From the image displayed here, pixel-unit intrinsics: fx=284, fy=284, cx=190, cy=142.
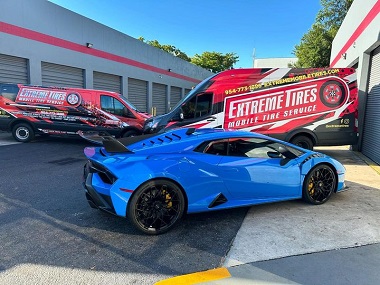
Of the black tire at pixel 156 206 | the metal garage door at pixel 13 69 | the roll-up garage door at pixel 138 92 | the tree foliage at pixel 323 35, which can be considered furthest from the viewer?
the tree foliage at pixel 323 35

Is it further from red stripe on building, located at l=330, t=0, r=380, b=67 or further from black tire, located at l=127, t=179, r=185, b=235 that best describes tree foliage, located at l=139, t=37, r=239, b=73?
black tire, located at l=127, t=179, r=185, b=235

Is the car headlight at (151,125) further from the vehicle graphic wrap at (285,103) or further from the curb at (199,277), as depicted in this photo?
the curb at (199,277)

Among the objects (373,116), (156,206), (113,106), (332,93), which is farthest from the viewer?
(113,106)

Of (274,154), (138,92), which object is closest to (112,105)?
(274,154)

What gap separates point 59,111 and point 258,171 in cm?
864

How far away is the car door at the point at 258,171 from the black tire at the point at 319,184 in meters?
0.18

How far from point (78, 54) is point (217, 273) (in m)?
16.4

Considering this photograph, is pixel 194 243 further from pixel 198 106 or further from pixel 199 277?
pixel 198 106

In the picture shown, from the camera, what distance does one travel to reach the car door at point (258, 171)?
155 inches

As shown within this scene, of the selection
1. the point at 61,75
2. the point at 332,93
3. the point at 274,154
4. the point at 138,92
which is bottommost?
the point at 274,154

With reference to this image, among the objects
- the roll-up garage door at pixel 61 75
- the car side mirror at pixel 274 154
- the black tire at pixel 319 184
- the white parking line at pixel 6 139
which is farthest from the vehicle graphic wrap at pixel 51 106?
the black tire at pixel 319 184

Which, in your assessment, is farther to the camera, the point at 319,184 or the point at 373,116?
the point at 373,116

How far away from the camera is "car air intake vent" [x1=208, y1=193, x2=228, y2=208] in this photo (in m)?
3.87

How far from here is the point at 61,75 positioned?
1557cm
